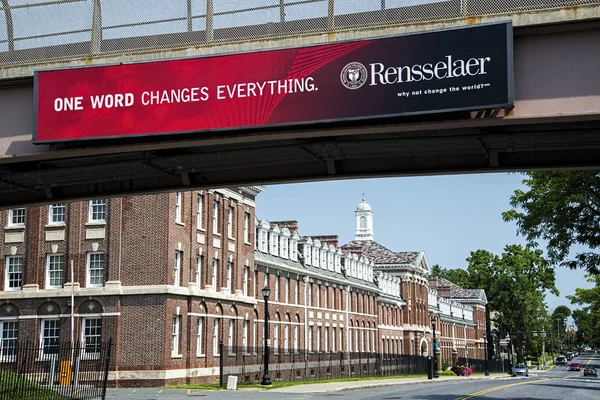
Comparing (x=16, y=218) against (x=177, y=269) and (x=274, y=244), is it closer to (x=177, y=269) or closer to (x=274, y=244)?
(x=177, y=269)

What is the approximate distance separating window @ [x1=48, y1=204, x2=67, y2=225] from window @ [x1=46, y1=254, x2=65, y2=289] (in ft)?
6.20

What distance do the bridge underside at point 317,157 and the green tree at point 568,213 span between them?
13.2m

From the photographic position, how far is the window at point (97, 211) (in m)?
44.0

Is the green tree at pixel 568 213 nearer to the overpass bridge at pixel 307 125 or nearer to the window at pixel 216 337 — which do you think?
the overpass bridge at pixel 307 125

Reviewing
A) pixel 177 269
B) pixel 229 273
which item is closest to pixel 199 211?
pixel 177 269

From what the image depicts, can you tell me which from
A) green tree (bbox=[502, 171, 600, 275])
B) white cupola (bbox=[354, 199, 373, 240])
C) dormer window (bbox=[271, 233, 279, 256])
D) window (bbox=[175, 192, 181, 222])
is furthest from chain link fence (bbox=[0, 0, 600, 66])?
white cupola (bbox=[354, 199, 373, 240])

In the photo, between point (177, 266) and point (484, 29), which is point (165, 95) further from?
point (177, 266)

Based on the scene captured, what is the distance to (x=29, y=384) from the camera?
22.2m

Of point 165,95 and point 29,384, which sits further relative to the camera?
point 29,384

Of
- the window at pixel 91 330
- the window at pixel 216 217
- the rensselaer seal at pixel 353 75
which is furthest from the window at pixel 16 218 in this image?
the rensselaer seal at pixel 353 75

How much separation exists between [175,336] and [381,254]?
62.2m

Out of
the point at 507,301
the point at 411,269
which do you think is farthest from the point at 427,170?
the point at 507,301

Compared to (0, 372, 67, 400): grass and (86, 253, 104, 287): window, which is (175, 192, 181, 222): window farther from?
(0, 372, 67, 400): grass

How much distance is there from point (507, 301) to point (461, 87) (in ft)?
384
